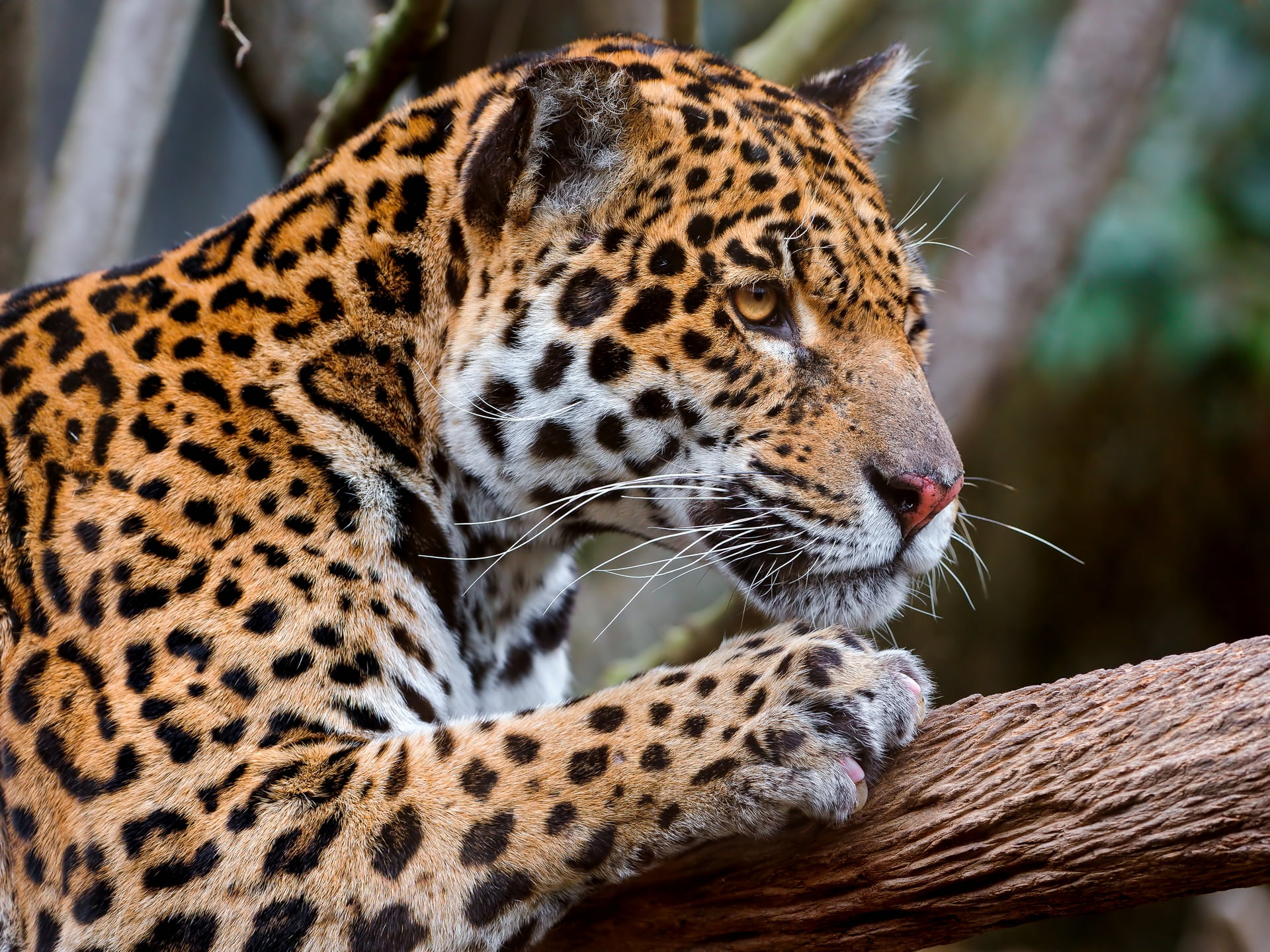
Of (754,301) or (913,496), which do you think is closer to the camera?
(913,496)

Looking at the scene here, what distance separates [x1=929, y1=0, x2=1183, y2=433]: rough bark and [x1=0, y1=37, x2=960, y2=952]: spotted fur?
4.26 m

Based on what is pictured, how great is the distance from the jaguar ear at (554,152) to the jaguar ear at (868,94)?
1.35 meters

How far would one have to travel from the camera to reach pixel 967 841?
318 cm

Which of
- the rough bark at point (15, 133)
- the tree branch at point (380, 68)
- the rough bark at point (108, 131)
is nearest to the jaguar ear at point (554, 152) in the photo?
the tree branch at point (380, 68)

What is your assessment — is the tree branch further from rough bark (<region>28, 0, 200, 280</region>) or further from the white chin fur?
the white chin fur

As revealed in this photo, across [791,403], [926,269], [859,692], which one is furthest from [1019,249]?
[859,692]

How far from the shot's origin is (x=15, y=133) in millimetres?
7523

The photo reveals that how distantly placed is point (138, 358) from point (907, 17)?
1441cm

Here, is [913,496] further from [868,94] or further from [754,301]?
[868,94]

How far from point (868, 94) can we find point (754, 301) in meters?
1.76

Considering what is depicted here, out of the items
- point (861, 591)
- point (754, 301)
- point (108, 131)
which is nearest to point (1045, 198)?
point (754, 301)

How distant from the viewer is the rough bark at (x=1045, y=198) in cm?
859

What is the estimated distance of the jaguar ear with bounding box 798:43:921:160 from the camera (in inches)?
205

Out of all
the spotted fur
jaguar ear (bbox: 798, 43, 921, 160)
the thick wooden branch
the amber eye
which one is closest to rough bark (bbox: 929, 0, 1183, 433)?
jaguar ear (bbox: 798, 43, 921, 160)
